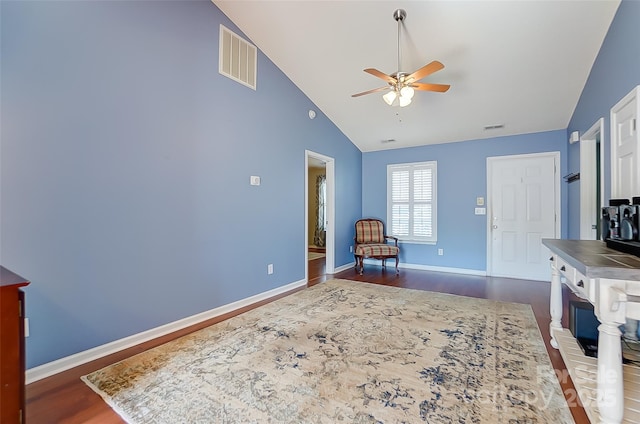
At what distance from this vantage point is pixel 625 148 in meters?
2.37

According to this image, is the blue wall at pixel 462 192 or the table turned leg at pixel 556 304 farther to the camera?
the blue wall at pixel 462 192

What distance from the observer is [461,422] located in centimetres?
150

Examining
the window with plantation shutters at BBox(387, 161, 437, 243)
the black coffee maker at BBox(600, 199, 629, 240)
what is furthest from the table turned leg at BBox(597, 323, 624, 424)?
the window with plantation shutters at BBox(387, 161, 437, 243)

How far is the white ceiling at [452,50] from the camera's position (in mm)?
2762

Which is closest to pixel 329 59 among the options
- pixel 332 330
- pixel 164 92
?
pixel 164 92

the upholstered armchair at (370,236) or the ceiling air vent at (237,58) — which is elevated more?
the ceiling air vent at (237,58)

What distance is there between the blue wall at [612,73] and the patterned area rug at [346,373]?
200cm

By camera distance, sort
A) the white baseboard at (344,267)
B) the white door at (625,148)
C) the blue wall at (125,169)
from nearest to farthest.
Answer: the blue wall at (125,169)
the white door at (625,148)
the white baseboard at (344,267)

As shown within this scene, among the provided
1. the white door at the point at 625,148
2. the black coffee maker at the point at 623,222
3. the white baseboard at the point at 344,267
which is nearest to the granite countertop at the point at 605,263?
the black coffee maker at the point at 623,222

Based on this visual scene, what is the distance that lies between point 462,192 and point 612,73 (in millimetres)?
2777

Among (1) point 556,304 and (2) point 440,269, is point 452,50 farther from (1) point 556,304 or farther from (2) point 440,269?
(2) point 440,269

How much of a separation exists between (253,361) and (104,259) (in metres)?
1.46

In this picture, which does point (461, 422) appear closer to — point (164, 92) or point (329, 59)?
point (164, 92)

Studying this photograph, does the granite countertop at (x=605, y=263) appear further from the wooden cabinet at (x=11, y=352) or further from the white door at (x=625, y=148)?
the wooden cabinet at (x=11, y=352)
